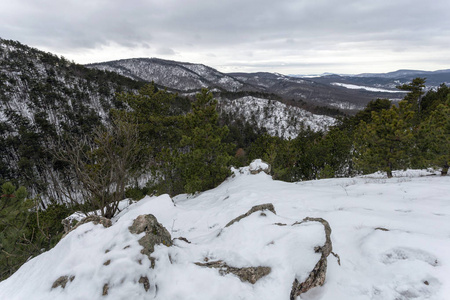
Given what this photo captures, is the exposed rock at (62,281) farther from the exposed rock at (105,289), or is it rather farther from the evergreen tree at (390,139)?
the evergreen tree at (390,139)

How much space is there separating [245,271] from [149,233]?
1.82m

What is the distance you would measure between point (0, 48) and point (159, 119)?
9118 centimetres

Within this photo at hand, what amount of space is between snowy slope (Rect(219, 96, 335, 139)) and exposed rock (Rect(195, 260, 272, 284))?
99664 mm

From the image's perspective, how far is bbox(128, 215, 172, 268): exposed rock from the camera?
336cm

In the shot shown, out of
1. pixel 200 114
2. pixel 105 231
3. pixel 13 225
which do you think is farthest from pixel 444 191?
pixel 13 225

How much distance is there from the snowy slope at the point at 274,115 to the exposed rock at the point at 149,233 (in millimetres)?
99206

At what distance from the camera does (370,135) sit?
12203 millimetres

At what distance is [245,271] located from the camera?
341 cm

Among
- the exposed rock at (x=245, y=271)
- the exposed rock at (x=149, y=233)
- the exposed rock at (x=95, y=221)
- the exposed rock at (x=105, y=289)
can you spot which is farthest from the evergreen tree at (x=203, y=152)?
the exposed rock at (x=105, y=289)

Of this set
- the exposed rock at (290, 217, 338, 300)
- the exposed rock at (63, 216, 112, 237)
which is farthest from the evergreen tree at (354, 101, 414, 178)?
the exposed rock at (63, 216, 112, 237)

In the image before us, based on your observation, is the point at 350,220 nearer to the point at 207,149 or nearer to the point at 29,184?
the point at 207,149

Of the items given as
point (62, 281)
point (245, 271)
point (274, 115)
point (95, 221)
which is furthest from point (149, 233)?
point (274, 115)

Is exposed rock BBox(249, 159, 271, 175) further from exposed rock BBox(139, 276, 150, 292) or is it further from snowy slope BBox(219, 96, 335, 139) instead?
snowy slope BBox(219, 96, 335, 139)

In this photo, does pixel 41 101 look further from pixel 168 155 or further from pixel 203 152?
pixel 203 152
